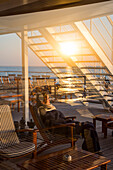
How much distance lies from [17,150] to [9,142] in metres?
0.24

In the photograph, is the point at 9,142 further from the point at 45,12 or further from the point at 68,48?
the point at 45,12

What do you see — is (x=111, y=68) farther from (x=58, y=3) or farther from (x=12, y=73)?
(x=12, y=73)

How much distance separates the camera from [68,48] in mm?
3217

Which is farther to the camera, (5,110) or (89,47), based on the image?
(5,110)

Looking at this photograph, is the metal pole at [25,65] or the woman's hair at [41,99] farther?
the metal pole at [25,65]

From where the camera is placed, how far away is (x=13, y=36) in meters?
3.49

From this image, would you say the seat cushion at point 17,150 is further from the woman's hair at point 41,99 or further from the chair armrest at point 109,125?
the chair armrest at point 109,125

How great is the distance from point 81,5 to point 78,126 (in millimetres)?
1536

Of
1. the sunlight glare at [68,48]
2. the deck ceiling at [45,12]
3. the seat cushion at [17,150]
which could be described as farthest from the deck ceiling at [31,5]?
the seat cushion at [17,150]

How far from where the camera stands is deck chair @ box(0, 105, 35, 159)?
8.77 ft

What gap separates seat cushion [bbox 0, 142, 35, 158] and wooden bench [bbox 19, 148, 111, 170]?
26 centimetres

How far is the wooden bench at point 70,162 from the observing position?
229 centimetres

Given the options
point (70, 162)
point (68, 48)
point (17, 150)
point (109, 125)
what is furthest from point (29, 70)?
point (70, 162)

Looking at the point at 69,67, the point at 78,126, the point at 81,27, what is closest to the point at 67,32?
the point at 81,27
